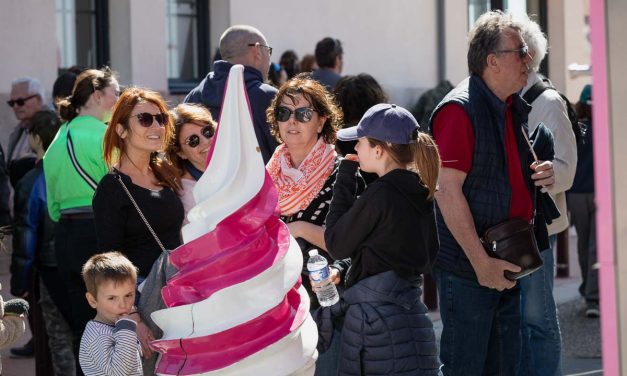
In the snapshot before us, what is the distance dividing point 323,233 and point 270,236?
1030 mm

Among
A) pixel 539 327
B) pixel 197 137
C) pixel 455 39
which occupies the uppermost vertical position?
pixel 455 39

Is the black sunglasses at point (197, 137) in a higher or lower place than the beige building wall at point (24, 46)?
lower

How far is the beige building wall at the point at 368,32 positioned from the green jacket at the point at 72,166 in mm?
5860

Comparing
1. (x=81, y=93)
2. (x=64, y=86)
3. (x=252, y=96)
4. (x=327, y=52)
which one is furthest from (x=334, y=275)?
(x=327, y=52)

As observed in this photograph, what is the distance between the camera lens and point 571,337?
9.96 m

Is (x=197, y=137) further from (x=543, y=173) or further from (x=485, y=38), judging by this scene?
(x=543, y=173)

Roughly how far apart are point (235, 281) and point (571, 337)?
5.86 meters

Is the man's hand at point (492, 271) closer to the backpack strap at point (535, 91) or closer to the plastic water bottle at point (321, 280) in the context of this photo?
the plastic water bottle at point (321, 280)

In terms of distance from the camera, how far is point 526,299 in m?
6.88

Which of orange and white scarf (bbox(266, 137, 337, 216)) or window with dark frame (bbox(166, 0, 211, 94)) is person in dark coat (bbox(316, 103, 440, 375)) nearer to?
orange and white scarf (bbox(266, 137, 337, 216))

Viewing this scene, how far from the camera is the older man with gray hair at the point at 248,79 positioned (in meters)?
6.89

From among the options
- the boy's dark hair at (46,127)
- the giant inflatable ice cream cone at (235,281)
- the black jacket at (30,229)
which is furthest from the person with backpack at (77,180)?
the giant inflatable ice cream cone at (235,281)

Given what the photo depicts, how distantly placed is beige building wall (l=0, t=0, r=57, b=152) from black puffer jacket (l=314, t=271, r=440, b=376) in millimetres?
6165

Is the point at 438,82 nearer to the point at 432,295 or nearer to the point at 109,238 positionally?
the point at 432,295
